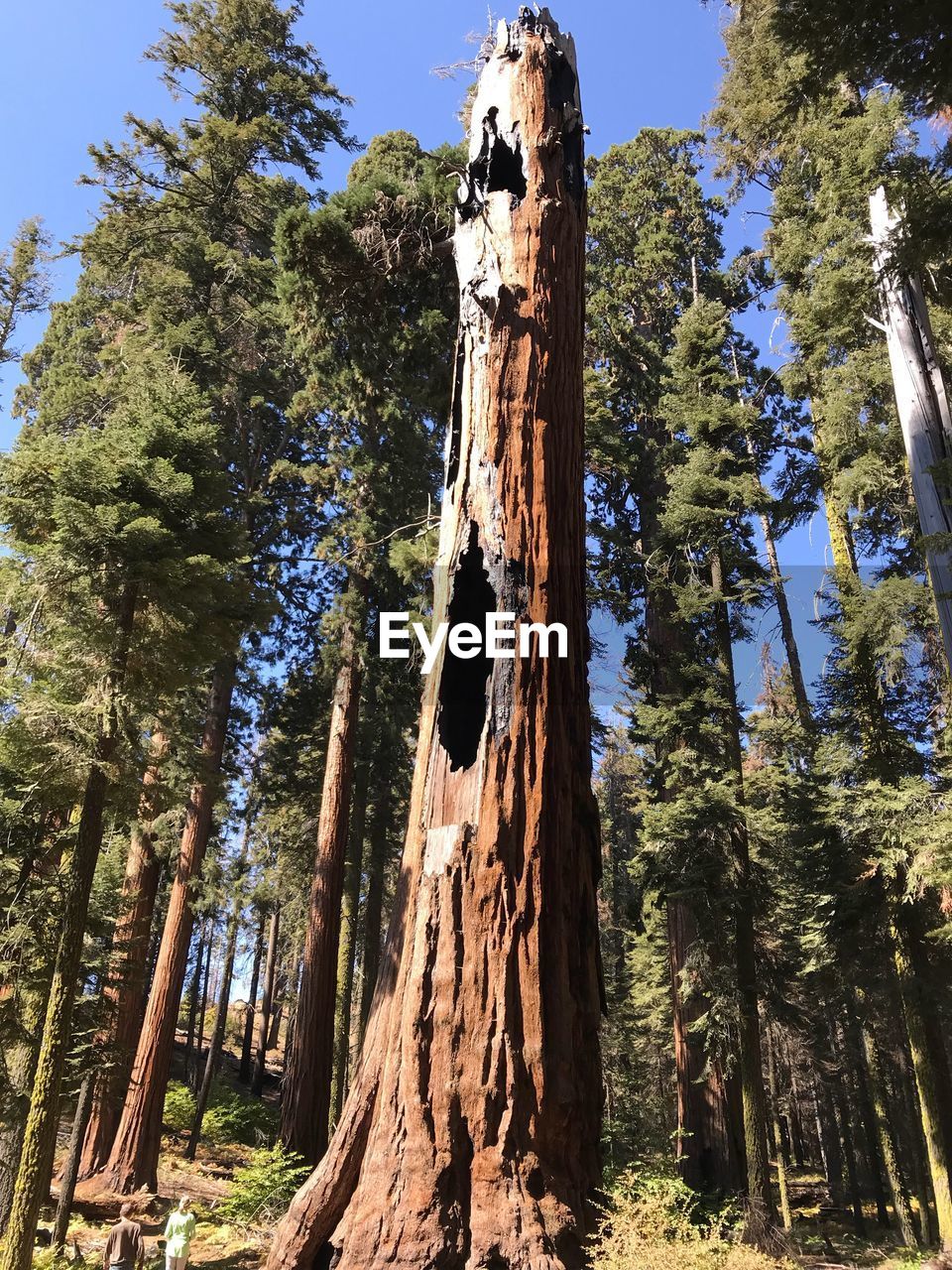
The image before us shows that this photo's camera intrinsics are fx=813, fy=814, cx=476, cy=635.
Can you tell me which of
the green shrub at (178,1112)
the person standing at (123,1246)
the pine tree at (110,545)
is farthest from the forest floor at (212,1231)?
the pine tree at (110,545)

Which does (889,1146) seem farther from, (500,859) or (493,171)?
(493,171)

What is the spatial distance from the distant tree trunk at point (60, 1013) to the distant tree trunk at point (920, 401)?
774cm


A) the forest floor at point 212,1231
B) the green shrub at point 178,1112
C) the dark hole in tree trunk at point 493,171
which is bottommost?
the forest floor at point 212,1231

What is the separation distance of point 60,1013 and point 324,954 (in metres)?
5.72

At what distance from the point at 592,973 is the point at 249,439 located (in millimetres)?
14291

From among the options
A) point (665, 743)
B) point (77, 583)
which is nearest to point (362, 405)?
point (77, 583)

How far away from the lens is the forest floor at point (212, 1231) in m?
9.24

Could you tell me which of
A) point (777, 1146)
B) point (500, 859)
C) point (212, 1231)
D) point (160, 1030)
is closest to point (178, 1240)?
point (212, 1231)

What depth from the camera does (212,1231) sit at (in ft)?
36.8

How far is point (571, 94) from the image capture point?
6535 mm

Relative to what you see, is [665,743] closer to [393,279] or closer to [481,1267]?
[393,279]

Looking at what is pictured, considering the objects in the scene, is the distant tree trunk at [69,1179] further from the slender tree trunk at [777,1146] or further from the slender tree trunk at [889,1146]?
the slender tree trunk at [889,1146]

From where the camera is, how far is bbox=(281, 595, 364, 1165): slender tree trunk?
11367 millimetres

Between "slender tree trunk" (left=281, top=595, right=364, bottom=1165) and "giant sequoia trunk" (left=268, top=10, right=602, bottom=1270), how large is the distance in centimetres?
778
